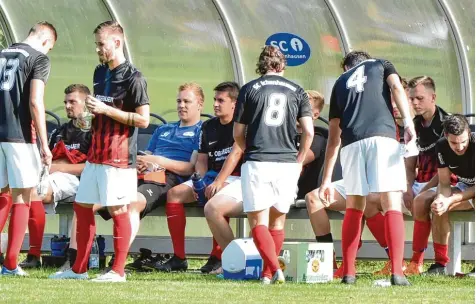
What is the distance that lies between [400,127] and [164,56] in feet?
10.7

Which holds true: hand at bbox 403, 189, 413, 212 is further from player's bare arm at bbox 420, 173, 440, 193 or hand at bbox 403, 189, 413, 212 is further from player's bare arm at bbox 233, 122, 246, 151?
player's bare arm at bbox 233, 122, 246, 151

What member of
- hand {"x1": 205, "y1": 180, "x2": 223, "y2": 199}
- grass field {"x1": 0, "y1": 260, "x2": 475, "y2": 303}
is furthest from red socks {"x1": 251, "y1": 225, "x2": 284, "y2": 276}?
hand {"x1": 205, "y1": 180, "x2": 223, "y2": 199}

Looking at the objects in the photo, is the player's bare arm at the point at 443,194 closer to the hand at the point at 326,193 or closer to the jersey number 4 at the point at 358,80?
the hand at the point at 326,193

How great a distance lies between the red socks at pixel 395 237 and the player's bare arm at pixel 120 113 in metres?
1.85

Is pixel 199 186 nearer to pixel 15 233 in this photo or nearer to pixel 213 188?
pixel 213 188

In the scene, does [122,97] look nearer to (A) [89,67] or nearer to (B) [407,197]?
(B) [407,197]

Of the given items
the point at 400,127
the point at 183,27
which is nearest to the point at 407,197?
the point at 400,127

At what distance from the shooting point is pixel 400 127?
1125cm

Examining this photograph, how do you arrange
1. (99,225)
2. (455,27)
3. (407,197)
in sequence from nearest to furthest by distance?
(407,197) → (455,27) → (99,225)

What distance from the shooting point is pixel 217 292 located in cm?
830

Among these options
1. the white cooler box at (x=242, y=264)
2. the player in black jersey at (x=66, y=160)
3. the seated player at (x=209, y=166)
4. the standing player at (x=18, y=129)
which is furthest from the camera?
the seated player at (x=209, y=166)

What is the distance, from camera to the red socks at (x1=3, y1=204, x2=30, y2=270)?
9547mm

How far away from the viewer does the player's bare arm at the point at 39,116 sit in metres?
9.23

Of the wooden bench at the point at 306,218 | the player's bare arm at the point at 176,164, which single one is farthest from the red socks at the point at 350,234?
the player's bare arm at the point at 176,164
